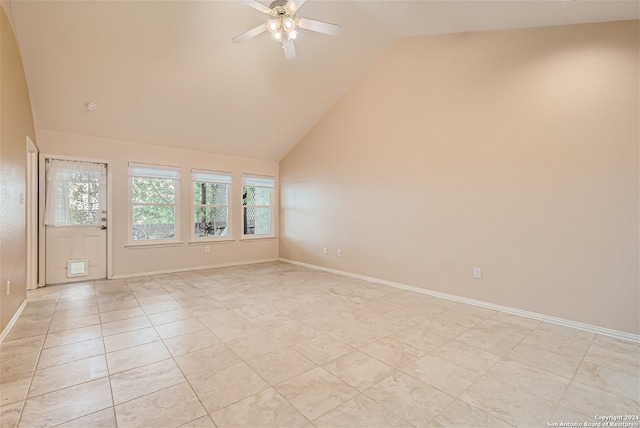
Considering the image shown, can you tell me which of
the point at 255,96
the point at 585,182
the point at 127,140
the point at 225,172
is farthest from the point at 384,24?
the point at 127,140

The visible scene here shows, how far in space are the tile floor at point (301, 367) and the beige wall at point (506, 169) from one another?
20.8 inches

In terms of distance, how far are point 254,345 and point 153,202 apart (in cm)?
402

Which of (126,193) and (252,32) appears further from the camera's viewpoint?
(126,193)

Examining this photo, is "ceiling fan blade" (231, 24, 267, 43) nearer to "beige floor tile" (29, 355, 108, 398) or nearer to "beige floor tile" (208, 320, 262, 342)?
"beige floor tile" (208, 320, 262, 342)

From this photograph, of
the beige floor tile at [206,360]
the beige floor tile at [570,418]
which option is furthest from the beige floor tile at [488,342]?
the beige floor tile at [206,360]

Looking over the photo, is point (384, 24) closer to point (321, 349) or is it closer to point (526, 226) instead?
point (526, 226)

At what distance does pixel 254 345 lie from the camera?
2572 mm

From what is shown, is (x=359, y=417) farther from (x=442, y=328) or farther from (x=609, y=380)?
(x=609, y=380)

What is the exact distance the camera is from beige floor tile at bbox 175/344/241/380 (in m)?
2.15

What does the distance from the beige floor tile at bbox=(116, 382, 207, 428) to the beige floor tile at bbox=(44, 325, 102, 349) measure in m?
1.32

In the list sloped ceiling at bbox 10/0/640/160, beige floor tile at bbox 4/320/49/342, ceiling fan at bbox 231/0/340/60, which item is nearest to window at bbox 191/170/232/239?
sloped ceiling at bbox 10/0/640/160

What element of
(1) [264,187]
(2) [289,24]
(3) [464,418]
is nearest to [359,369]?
(3) [464,418]

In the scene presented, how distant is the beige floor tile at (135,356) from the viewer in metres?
2.21

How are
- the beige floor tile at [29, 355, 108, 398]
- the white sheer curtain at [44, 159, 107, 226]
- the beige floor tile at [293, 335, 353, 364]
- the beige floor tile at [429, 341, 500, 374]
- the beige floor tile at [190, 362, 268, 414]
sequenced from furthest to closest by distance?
1. the white sheer curtain at [44, 159, 107, 226]
2. the beige floor tile at [293, 335, 353, 364]
3. the beige floor tile at [429, 341, 500, 374]
4. the beige floor tile at [29, 355, 108, 398]
5. the beige floor tile at [190, 362, 268, 414]
